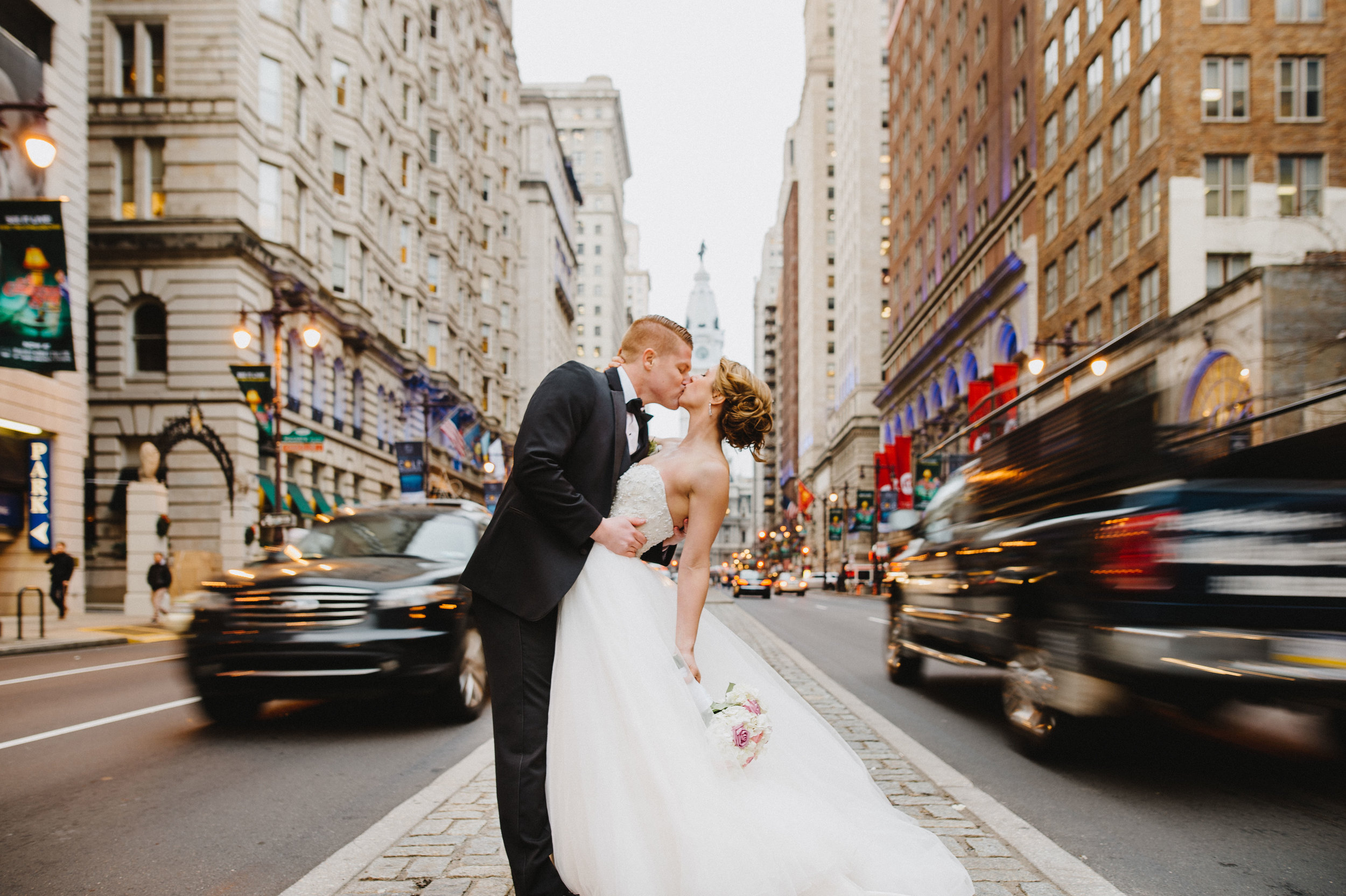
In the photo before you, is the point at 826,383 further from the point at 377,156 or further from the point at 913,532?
the point at 913,532

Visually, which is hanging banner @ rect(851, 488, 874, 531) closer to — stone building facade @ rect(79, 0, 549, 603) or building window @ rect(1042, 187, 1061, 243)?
building window @ rect(1042, 187, 1061, 243)

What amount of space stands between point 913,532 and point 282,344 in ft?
91.9

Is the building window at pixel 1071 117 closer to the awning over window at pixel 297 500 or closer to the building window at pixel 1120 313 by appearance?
the building window at pixel 1120 313

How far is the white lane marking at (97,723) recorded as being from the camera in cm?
762

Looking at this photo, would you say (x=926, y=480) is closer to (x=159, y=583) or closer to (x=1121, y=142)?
(x=1121, y=142)

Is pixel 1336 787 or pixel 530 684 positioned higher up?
pixel 530 684

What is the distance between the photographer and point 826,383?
120312mm

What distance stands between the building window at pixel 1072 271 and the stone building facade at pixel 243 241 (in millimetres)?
26872

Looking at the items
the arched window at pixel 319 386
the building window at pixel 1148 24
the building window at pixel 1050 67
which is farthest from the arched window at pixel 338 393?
the building window at pixel 1050 67

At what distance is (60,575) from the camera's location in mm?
22203

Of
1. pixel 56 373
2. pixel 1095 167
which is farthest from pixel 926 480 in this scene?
pixel 56 373

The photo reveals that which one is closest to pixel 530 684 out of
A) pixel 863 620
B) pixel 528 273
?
pixel 863 620

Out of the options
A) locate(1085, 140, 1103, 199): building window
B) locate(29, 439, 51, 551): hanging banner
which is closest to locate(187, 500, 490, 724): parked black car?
locate(29, 439, 51, 551): hanging banner

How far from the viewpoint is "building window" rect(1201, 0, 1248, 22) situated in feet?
109
